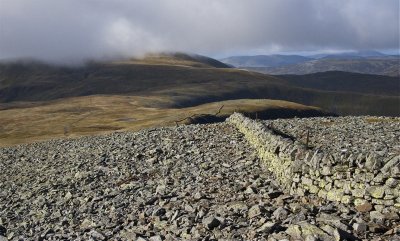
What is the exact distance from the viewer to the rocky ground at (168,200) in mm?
16516

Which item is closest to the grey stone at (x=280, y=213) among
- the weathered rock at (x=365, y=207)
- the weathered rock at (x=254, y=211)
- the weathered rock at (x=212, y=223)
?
the weathered rock at (x=254, y=211)

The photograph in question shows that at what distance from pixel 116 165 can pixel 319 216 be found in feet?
66.7

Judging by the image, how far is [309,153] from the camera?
2009 centimetres

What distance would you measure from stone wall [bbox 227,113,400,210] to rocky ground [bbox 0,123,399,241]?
47 cm

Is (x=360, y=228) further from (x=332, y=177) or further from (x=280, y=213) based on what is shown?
(x=280, y=213)

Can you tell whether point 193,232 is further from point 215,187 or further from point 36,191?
point 36,191

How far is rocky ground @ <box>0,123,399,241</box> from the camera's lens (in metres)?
16.5

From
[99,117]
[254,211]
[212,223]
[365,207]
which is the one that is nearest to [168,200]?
[212,223]

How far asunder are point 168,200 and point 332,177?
8.12m

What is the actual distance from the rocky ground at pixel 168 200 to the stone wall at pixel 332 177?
0.47 meters

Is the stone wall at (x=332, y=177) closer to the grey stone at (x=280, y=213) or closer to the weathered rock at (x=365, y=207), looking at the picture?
the weathered rock at (x=365, y=207)

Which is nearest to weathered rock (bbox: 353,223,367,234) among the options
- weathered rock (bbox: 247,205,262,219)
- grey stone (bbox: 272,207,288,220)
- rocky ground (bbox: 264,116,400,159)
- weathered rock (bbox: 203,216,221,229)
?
grey stone (bbox: 272,207,288,220)

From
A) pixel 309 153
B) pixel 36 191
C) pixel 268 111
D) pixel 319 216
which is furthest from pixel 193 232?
pixel 268 111

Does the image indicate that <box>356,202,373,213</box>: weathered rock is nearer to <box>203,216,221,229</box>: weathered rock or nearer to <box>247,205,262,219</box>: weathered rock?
<box>247,205,262,219</box>: weathered rock
